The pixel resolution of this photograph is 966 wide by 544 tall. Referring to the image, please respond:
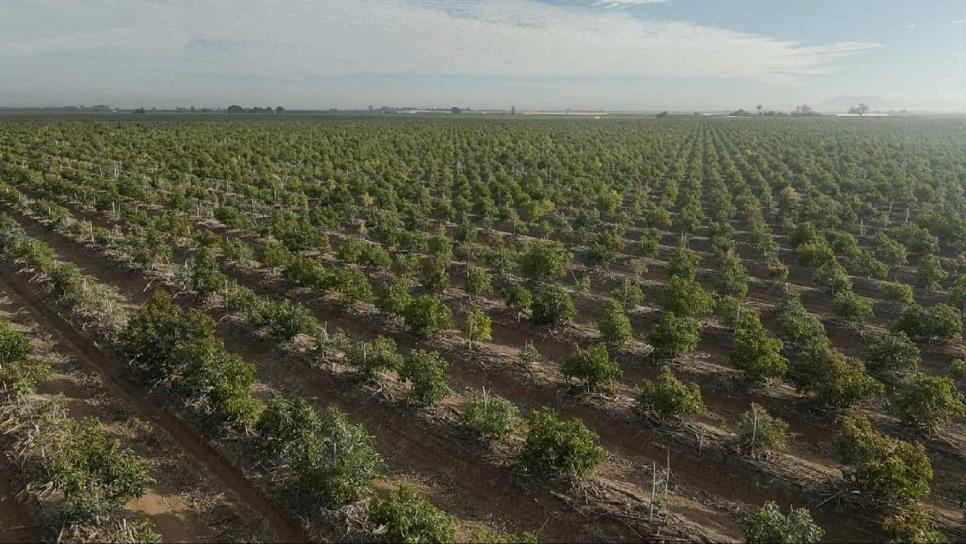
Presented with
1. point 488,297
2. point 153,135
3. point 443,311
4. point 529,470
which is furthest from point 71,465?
point 153,135

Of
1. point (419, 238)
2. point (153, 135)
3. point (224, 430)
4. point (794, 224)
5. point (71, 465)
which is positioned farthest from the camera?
point (153, 135)

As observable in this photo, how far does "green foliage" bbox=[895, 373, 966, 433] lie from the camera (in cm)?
2092

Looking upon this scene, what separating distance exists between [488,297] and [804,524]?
74.3 ft

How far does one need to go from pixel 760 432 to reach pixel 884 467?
12.4ft

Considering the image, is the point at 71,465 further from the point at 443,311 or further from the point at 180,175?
the point at 180,175

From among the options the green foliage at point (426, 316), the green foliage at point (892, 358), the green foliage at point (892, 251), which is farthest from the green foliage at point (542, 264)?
the green foliage at point (892, 251)

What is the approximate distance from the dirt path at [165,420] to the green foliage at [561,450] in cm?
769

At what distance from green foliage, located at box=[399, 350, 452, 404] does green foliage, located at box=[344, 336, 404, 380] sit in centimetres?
103

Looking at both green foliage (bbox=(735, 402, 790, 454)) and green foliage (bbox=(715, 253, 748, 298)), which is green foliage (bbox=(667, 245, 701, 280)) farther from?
green foliage (bbox=(735, 402, 790, 454))

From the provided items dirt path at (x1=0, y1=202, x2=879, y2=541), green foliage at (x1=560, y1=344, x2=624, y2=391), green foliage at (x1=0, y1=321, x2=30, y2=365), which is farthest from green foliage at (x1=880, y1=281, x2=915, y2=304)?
green foliage at (x1=0, y1=321, x2=30, y2=365)

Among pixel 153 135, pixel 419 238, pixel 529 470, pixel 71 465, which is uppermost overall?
pixel 153 135

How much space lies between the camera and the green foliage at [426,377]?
22562mm

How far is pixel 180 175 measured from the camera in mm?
65188

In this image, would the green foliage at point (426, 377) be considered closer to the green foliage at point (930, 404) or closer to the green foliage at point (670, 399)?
the green foliage at point (670, 399)
